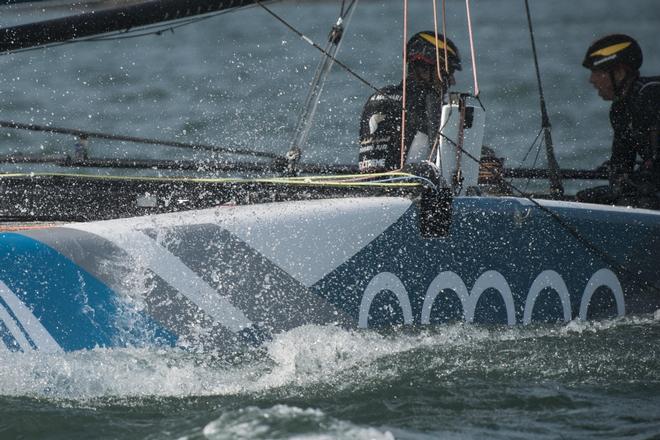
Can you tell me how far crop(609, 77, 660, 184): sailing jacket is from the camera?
5680 mm

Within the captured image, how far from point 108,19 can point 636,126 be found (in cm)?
265

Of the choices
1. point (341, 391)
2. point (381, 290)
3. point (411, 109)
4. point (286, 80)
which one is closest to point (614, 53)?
point (411, 109)

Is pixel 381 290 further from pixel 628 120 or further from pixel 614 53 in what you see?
pixel 614 53

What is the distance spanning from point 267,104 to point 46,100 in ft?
10.5

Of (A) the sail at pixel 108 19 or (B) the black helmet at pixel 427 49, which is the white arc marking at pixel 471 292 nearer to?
(B) the black helmet at pixel 427 49

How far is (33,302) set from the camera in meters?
4.05

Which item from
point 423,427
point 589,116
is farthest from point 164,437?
point 589,116

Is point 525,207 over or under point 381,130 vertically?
under

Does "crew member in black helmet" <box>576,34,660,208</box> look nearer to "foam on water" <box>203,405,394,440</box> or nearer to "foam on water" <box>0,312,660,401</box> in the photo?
"foam on water" <box>0,312,660,401</box>

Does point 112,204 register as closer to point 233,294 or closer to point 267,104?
point 233,294

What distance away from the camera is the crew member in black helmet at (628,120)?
567cm

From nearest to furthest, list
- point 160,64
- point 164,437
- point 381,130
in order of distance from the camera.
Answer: point 164,437, point 381,130, point 160,64

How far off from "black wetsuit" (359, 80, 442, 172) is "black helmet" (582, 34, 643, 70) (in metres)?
1.12

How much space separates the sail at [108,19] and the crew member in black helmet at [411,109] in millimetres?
864
